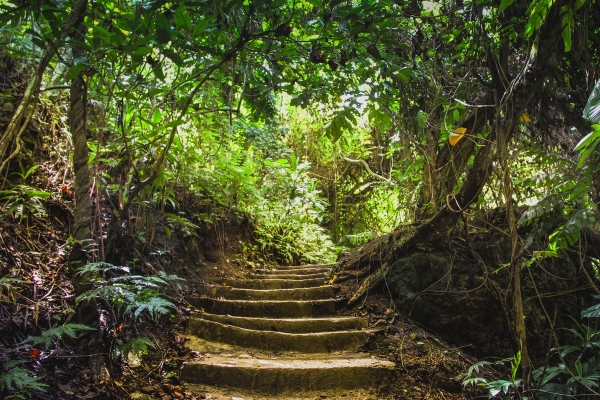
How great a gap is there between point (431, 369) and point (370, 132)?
6315 mm

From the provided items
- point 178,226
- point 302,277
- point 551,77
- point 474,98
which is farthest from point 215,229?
point 551,77

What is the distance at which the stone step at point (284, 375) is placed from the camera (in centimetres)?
263

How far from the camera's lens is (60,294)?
8.35ft

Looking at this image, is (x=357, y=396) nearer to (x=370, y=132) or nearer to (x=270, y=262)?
(x=270, y=262)

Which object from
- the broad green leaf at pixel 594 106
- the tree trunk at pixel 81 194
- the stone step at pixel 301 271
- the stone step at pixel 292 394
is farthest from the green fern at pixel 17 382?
the stone step at pixel 301 271

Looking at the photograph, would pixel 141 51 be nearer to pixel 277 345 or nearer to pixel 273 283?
pixel 277 345

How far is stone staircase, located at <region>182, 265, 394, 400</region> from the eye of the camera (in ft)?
8.65

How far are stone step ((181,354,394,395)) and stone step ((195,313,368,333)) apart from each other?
0.66 m

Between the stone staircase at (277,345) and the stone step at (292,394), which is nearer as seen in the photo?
the stone step at (292,394)

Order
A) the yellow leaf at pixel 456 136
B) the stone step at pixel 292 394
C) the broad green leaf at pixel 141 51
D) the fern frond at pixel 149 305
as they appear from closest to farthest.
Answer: the broad green leaf at pixel 141 51 → the fern frond at pixel 149 305 → the stone step at pixel 292 394 → the yellow leaf at pixel 456 136

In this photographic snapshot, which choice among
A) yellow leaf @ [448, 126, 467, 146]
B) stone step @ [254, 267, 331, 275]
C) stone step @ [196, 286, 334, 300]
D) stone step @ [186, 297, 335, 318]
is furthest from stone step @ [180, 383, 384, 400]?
stone step @ [254, 267, 331, 275]

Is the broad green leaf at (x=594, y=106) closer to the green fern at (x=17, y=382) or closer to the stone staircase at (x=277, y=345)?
the stone staircase at (x=277, y=345)

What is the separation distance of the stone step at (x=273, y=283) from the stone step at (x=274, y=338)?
125cm

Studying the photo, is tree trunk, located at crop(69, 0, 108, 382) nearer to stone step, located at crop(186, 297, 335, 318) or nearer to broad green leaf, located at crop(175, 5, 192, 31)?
broad green leaf, located at crop(175, 5, 192, 31)
